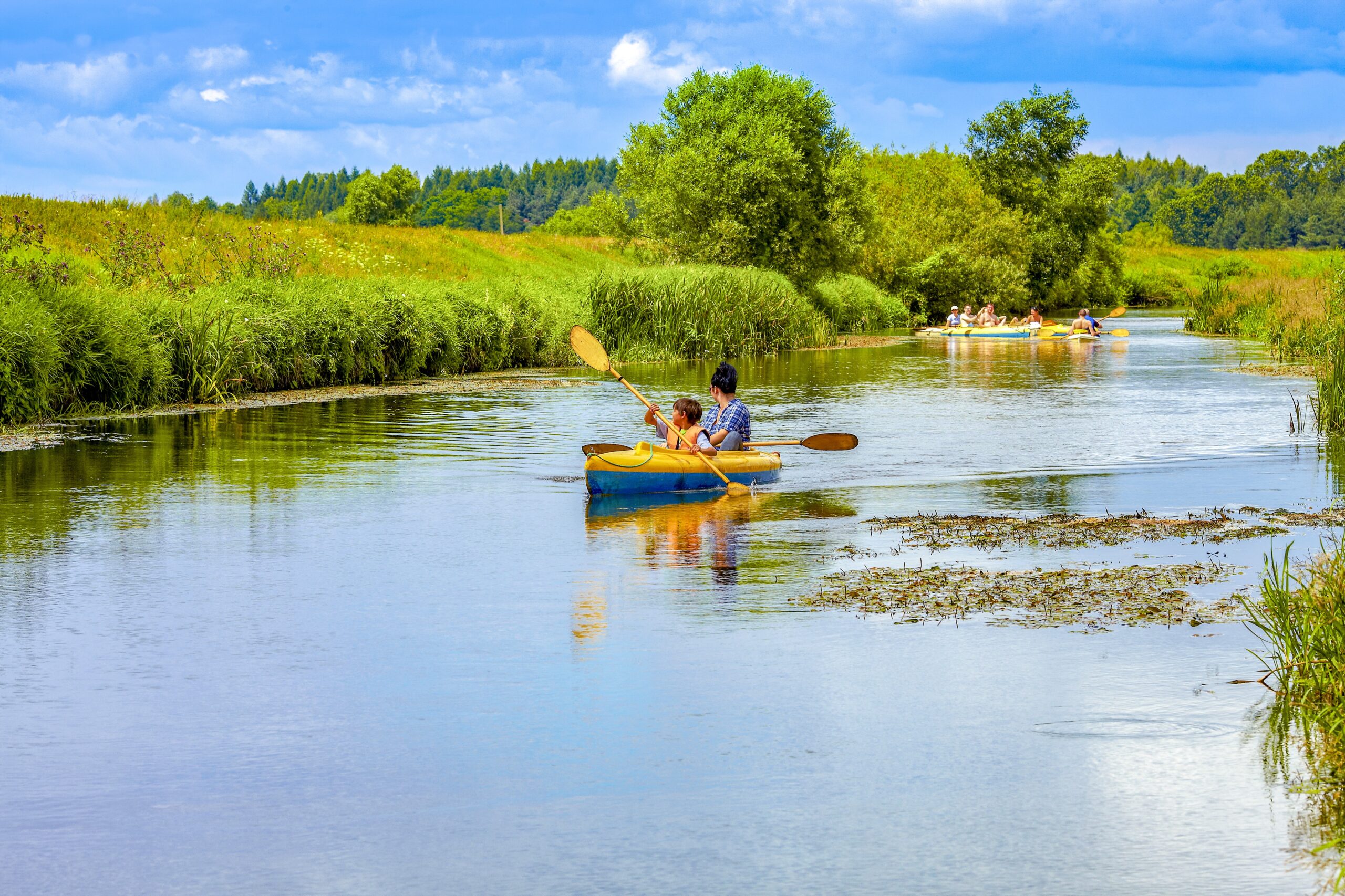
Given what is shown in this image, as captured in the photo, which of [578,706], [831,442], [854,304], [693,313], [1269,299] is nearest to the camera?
[578,706]

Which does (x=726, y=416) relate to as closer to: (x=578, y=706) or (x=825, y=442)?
(x=825, y=442)

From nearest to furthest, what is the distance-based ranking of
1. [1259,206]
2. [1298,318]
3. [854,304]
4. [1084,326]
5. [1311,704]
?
1. [1311,704]
2. [1298,318]
3. [1084,326]
4. [854,304]
5. [1259,206]

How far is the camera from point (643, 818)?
18.0 feet

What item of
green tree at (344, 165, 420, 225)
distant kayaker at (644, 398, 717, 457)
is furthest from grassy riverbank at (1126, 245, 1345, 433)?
green tree at (344, 165, 420, 225)

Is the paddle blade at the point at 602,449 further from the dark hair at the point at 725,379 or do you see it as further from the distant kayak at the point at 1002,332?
the distant kayak at the point at 1002,332

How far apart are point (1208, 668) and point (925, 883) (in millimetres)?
3251

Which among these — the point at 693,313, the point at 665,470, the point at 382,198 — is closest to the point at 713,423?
the point at 665,470

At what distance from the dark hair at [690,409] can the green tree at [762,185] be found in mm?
38120

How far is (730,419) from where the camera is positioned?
15.1m

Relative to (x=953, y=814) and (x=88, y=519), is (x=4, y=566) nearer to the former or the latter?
(x=88, y=519)

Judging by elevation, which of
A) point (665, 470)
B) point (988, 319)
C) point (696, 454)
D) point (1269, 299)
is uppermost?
point (1269, 299)

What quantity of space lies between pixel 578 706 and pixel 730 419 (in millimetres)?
8356

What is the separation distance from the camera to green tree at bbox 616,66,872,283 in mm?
53156

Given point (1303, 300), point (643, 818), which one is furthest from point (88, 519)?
point (1303, 300)
